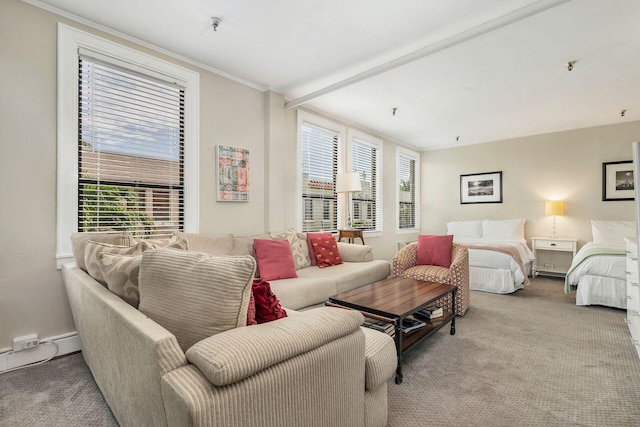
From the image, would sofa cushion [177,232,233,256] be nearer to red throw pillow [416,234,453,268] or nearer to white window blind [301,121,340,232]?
white window blind [301,121,340,232]

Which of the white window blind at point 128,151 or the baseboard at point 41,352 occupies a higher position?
the white window blind at point 128,151

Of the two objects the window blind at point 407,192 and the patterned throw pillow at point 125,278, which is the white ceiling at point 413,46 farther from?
the window blind at point 407,192

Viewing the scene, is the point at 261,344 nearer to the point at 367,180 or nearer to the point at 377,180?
the point at 367,180

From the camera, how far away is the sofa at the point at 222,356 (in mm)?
886

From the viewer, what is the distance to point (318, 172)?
181 inches

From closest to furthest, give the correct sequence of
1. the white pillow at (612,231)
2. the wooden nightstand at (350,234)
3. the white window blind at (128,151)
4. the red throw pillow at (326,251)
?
the white window blind at (128,151) → the red throw pillow at (326,251) → the wooden nightstand at (350,234) → the white pillow at (612,231)

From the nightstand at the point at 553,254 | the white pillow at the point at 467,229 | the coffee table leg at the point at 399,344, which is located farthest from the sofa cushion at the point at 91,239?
the nightstand at the point at 553,254

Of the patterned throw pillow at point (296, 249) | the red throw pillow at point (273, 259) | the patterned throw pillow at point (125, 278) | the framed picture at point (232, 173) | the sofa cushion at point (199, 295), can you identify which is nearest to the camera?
the sofa cushion at point (199, 295)

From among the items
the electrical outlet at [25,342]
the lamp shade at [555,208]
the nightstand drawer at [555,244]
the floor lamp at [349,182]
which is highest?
the floor lamp at [349,182]

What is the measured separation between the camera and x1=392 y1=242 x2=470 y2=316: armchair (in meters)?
3.12

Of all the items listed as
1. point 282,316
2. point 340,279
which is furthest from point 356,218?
point 282,316

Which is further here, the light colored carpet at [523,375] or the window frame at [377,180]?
the window frame at [377,180]

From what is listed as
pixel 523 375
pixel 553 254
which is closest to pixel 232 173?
pixel 523 375

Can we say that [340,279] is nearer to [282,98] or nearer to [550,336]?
[550,336]
